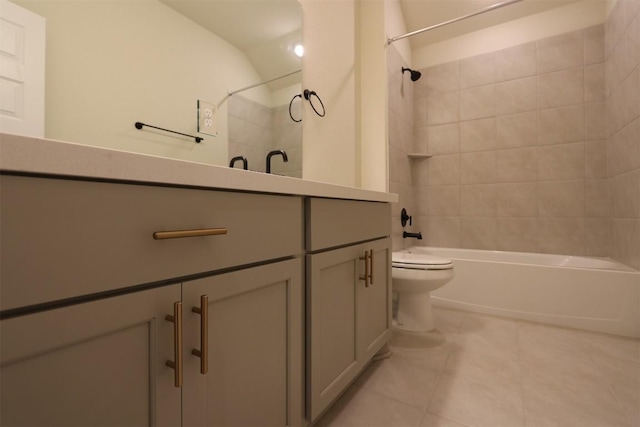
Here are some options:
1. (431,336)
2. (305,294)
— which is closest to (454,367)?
(431,336)

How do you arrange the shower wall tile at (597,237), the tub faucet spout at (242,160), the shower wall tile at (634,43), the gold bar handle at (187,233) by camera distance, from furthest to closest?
the shower wall tile at (597,237) → the shower wall tile at (634,43) → the tub faucet spout at (242,160) → the gold bar handle at (187,233)

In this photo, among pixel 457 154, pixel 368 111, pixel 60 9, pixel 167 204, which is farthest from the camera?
pixel 457 154

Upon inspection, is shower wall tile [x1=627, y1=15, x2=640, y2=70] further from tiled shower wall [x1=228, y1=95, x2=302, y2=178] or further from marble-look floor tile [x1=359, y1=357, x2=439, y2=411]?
marble-look floor tile [x1=359, y1=357, x2=439, y2=411]

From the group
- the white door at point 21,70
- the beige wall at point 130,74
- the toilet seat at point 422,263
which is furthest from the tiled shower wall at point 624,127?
the white door at point 21,70

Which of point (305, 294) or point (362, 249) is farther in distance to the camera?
point (362, 249)

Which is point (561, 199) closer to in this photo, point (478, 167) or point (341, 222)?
point (478, 167)

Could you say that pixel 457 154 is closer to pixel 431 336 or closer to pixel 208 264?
pixel 431 336

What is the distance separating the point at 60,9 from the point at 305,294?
1.11m

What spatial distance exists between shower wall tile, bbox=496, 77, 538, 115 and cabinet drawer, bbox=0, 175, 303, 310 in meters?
2.73

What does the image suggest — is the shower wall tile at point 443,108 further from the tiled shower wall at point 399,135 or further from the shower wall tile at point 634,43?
the shower wall tile at point 634,43

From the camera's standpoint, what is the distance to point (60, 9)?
857mm

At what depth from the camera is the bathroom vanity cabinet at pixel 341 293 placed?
2.85ft

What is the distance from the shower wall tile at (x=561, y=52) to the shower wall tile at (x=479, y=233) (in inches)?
52.2

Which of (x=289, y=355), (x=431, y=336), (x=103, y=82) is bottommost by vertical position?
(x=431, y=336)
